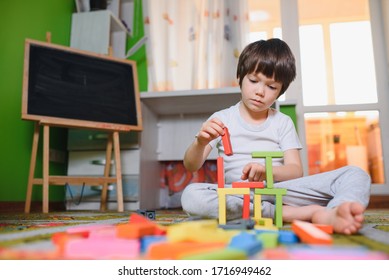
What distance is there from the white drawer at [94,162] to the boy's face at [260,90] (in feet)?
2.42

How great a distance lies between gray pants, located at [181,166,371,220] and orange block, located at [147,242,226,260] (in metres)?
0.32

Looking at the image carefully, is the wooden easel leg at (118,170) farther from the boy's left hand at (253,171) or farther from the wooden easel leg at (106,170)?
the boy's left hand at (253,171)

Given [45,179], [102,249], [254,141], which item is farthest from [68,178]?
[102,249]

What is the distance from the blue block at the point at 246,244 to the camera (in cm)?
33

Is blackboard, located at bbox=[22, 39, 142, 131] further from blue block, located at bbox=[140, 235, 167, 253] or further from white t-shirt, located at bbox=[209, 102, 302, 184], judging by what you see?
blue block, located at bbox=[140, 235, 167, 253]

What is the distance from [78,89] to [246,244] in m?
1.12

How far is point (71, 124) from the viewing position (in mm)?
1240

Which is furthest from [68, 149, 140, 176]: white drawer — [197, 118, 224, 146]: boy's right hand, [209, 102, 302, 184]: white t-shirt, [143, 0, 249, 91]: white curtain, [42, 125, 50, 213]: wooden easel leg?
[197, 118, 224, 146]: boy's right hand

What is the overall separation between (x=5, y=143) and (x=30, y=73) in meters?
0.26

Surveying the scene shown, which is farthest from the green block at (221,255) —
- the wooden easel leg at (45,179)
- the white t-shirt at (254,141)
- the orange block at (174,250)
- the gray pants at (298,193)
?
the wooden easel leg at (45,179)

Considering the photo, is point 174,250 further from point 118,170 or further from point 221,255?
point 118,170

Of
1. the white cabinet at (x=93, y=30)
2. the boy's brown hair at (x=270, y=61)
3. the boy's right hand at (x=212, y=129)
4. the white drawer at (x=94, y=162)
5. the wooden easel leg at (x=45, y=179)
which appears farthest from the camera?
the white cabinet at (x=93, y=30)

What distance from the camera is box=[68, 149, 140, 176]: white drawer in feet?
4.59
